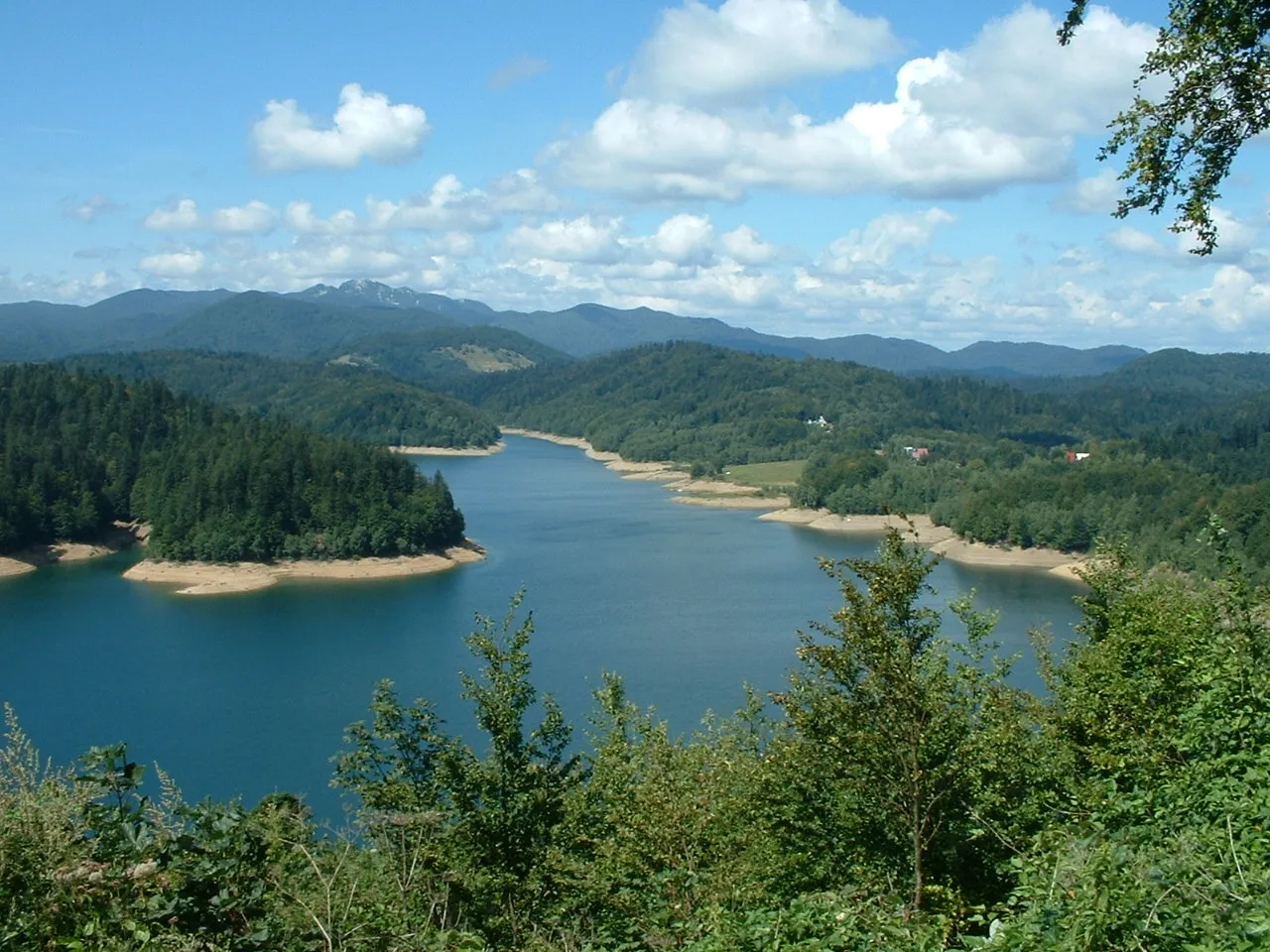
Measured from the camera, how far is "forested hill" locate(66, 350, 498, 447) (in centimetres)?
10225

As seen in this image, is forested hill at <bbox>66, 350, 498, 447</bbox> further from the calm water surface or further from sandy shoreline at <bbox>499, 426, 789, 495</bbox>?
the calm water surface

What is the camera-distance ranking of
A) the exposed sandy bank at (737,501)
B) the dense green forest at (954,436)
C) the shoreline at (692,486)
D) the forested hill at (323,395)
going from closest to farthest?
the dense green forest at (954,436) < the exposed sandy bank at (737,501) < the shoreline at (692,486) < the forested hill at (323,395)

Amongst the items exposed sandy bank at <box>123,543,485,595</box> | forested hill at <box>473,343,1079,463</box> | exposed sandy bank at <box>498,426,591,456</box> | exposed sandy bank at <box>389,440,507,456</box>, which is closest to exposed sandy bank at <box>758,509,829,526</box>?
exposed sandy bank at <box>123,543,485,595</box>

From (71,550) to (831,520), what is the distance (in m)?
36.3

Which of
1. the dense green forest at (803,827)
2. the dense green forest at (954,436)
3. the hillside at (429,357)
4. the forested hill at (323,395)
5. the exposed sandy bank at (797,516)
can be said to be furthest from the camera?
the hillside at (429,357)

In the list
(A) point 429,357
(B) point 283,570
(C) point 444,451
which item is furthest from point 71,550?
(A) point 429,357

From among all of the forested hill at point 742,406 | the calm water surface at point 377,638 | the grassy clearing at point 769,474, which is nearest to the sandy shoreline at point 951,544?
the calm water surface at point 377,638

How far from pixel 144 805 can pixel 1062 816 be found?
4651mm

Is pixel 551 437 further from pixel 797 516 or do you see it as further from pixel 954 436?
pixel 797 516

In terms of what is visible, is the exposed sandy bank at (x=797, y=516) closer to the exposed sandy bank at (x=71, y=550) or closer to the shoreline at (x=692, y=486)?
the shoreline at (x=692, y=486)

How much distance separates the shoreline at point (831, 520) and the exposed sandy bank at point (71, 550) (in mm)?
31273

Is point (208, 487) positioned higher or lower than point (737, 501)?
higher

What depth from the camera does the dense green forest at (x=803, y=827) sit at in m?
3.22

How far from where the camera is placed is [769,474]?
269 ft
